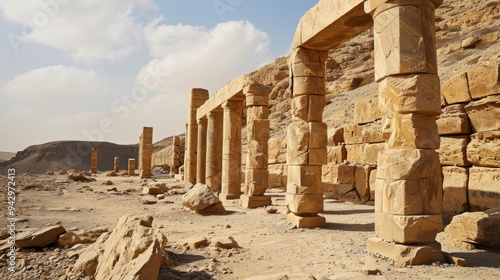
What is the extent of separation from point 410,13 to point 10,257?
7.39 m

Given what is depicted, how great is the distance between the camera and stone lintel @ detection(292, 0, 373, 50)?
6.43 metres

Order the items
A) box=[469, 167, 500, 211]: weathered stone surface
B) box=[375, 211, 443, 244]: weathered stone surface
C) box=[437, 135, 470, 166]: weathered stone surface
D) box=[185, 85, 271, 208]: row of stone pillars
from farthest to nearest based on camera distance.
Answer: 1. box=[185, 85, 271, 208]: row of stone pillars
2. box=[437, 135, 470, 166]: weathered stone surface
3. box=[469, 167, 500, 211]: weathered stone surface
4. box=[375, 211, 443, 244]: weathered stone surface

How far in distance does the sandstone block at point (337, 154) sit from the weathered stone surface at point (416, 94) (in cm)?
760

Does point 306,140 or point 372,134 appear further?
point 372,134

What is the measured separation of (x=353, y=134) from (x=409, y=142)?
729 centimetres

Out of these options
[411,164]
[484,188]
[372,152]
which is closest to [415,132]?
[411,164]

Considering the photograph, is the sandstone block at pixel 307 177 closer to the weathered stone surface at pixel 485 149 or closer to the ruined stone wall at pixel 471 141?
the ruined stone wall at pixel 471 141

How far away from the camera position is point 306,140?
7.84m

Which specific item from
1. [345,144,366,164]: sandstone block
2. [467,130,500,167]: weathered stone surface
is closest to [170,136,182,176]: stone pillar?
[345,144,366,164]: sandstone block

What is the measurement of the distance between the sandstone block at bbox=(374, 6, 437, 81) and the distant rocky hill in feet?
175

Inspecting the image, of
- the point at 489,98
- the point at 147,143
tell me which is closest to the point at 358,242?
the point at 489,98

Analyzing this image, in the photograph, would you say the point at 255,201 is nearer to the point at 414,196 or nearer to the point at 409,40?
the point at 414,196

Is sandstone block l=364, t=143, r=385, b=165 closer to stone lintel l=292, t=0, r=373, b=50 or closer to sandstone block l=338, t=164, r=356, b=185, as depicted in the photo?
sandstone block l=338, t=164, r=356, b=185

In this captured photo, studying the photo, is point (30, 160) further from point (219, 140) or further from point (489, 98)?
point (489, 98)
